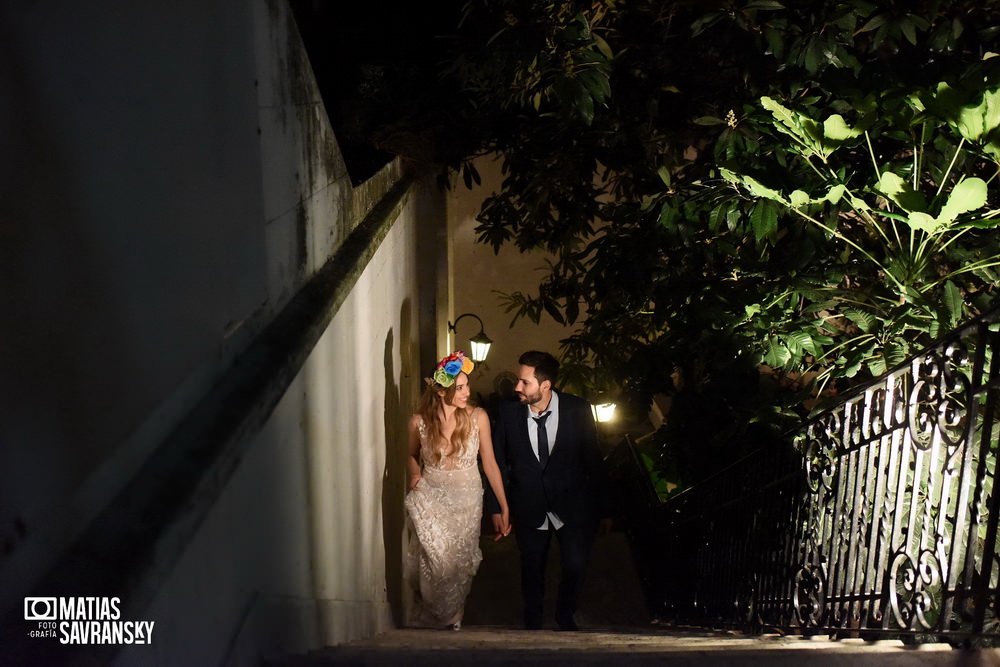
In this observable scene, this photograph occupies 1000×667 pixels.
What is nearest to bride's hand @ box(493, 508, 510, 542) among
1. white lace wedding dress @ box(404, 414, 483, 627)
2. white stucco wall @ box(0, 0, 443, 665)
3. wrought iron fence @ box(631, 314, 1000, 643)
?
white lace wedding dress @ box(404, 414, 483, 627)

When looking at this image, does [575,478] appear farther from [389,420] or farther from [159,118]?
[159,118]

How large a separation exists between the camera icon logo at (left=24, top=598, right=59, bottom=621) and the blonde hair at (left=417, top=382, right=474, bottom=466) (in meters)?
3.40

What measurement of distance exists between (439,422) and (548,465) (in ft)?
2.45

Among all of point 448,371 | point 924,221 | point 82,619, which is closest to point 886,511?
point 924,221

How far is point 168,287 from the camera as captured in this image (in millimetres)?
1679

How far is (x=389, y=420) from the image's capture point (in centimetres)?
530

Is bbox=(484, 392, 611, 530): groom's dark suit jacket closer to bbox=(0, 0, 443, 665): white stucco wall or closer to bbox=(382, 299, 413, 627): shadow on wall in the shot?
bbox=(382, 299, 413, 627): shadow on wall

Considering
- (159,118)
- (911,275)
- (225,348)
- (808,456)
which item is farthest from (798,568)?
(159,118)

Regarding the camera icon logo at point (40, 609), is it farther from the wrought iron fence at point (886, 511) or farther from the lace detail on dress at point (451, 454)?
the lace detail on dress at point (451, 454)

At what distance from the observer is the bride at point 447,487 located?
15.3 feet

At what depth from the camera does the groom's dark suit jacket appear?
484 centimetres

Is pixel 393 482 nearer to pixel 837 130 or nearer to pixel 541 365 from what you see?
pixel 541 365

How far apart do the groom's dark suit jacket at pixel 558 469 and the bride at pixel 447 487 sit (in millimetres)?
117

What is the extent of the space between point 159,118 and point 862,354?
115 inches
